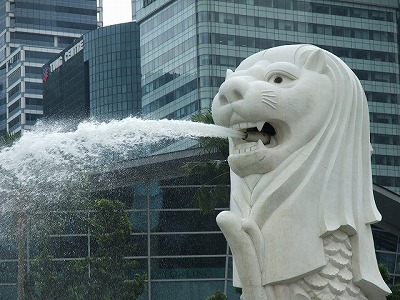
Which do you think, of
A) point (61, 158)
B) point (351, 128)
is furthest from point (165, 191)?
point (351, 128)

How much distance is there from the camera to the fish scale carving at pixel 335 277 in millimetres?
16578

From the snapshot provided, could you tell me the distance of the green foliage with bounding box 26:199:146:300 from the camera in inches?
1539

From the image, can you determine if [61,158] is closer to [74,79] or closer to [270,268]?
[270,268]

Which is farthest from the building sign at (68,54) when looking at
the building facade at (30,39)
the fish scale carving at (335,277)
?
the fish scale carving at (335,277)

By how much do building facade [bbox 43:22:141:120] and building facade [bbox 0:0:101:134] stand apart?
16.3 metres

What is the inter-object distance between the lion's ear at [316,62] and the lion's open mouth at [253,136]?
0.97 metres

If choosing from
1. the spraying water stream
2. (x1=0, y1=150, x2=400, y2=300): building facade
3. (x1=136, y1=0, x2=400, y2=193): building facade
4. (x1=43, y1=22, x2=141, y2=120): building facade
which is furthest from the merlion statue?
(x1=43, y1=22, x2=141, y2=120): building facade

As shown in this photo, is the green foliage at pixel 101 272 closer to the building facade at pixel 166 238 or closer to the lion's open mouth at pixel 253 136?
the building facade at pixel 166 238

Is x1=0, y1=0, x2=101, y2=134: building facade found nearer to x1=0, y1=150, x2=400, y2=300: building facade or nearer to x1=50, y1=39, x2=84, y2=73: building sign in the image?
x1=50, y1=39, x2=84, y2=73: building sign

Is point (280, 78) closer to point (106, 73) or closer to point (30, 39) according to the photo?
point (106, 73)

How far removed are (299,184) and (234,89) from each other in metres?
1.55

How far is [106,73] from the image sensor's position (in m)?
111

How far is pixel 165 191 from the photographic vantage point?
44.9m

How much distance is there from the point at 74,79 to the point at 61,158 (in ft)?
293
